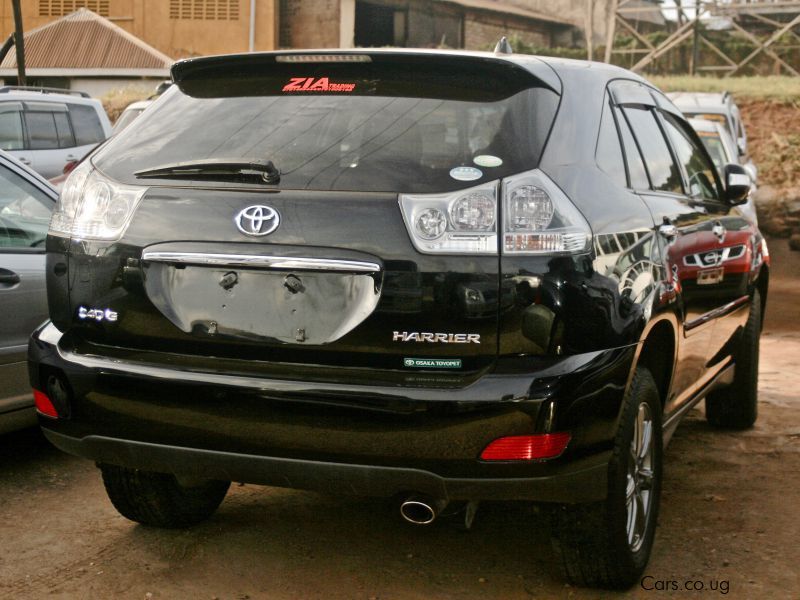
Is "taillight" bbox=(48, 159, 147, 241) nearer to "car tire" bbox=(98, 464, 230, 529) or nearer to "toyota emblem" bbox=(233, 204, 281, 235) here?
"toyota emblem" bbox=(233, 204, 281, 235)

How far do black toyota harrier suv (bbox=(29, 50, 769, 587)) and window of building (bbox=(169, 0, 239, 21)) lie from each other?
1326 inches

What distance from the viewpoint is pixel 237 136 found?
11.6ft

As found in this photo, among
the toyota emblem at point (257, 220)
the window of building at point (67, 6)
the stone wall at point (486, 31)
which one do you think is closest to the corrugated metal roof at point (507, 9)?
the stone wall at point (486, 31)

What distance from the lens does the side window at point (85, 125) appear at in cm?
1524

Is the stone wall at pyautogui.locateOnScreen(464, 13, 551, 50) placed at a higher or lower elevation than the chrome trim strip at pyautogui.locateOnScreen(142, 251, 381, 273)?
higher

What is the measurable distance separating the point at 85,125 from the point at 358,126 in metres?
12.7

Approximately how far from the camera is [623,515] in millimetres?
3541

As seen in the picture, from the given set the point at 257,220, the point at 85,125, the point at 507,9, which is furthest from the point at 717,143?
the point at 507,9

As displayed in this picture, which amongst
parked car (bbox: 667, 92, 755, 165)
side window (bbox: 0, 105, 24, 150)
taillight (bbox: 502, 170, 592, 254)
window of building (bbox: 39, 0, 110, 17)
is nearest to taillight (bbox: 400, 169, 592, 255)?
taillight (bbox: 502, 170, 592, 254)

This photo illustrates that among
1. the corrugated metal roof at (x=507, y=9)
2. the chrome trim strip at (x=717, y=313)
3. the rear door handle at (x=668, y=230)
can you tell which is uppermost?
the corrugated metal roof at (x=507, y=9)

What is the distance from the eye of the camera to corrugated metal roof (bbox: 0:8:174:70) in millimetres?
35531

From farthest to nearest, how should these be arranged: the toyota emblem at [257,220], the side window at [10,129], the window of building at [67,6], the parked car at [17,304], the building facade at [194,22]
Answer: the window of building at [67,6]
the building facade at [194,22]
the side window at [10,129]
the parked car at [17,304]
the toyota emblem at [257,220]

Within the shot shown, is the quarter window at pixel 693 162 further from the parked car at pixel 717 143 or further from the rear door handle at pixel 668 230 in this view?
the parked car at pixel 717 143

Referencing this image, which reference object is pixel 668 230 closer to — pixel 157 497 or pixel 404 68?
pixel 404 68
